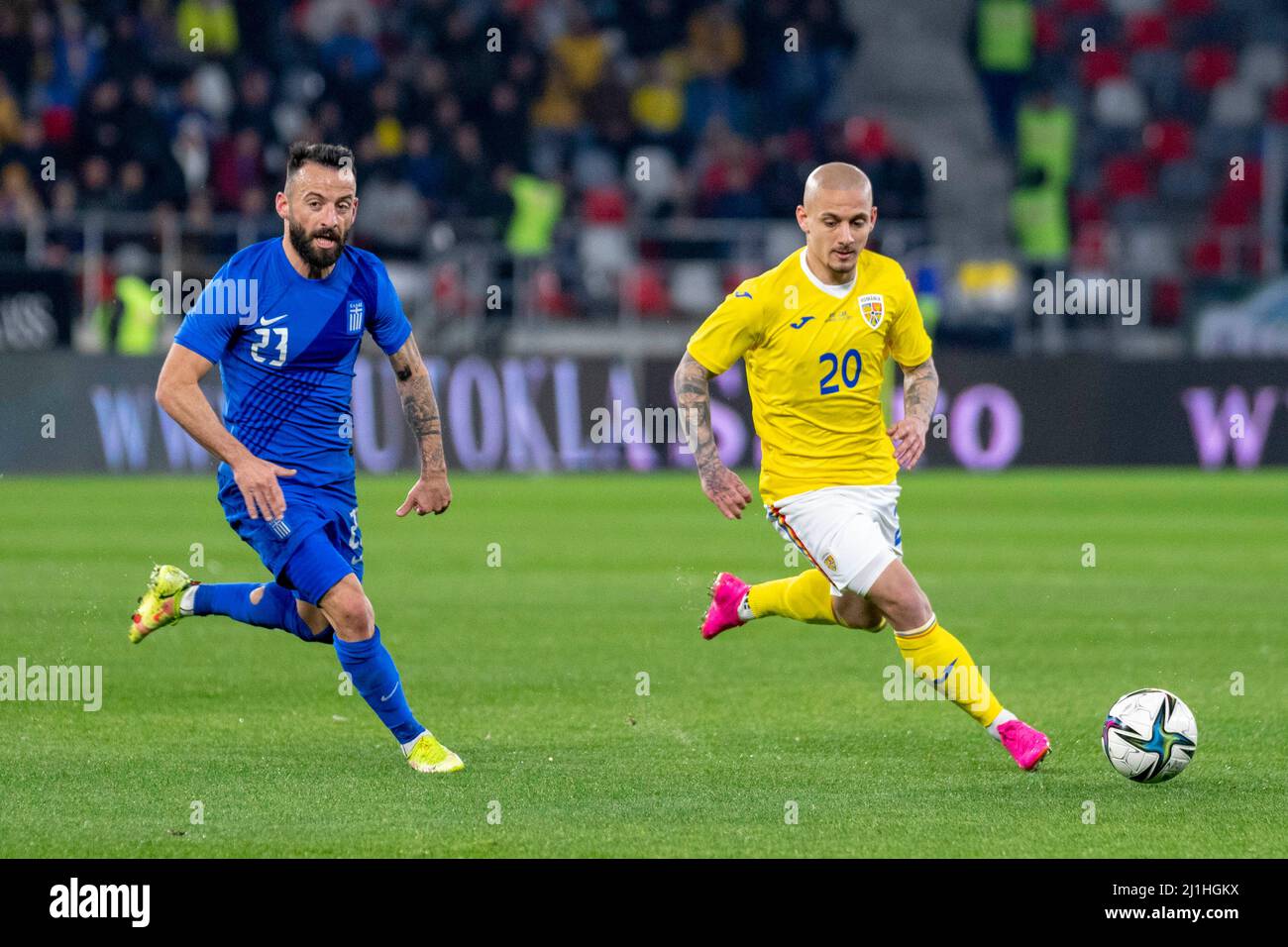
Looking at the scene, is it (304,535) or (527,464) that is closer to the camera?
(304,535)

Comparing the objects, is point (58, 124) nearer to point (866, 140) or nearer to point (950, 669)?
point (866, 140)

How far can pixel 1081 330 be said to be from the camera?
24.8 m

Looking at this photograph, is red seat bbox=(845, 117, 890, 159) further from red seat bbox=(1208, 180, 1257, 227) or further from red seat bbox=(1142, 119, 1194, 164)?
red seat bbox=(1208, 180, 1257, 227)

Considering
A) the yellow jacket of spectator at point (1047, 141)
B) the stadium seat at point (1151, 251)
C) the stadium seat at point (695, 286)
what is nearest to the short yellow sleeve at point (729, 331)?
the stadium seat at point (695, 286)

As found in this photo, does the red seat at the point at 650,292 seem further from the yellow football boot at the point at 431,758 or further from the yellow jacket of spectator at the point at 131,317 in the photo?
the yellow football boot at the point at 431,758

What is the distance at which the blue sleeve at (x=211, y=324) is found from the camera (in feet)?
24.6

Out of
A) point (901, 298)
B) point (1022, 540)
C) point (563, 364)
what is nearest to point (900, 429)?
point (901, 298)

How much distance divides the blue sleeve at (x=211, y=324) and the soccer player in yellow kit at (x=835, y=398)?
1.66m

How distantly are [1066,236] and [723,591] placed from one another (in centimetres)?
1817

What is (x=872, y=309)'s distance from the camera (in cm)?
818

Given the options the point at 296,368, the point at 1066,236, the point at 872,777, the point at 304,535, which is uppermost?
the point at 1066,236

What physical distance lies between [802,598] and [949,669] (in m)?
1.31

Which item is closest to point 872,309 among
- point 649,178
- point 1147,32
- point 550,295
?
point 550,295

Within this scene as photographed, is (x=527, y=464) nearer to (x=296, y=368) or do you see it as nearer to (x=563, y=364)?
(x=563, y=364)
